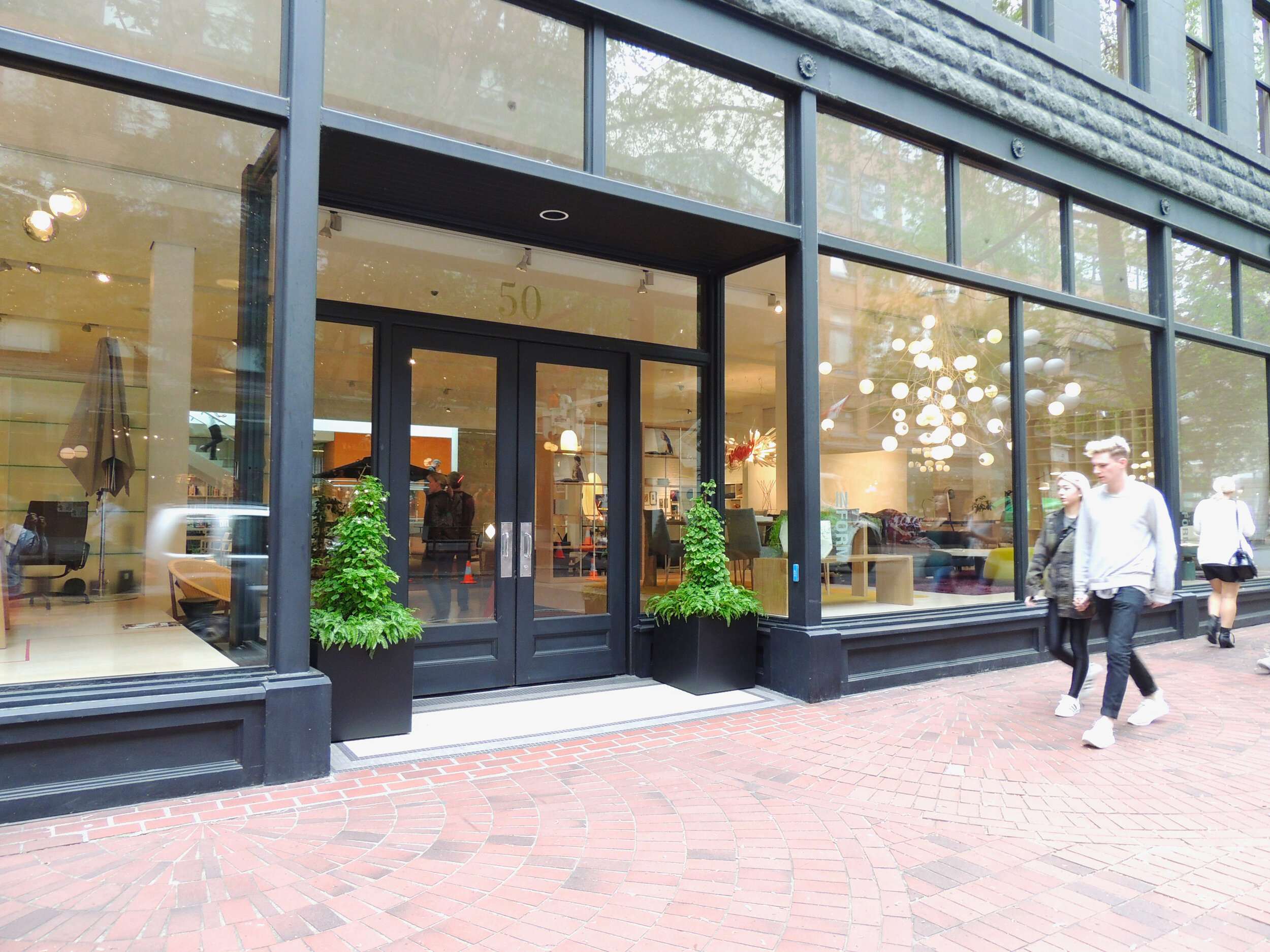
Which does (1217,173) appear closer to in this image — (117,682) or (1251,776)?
(1251,776)

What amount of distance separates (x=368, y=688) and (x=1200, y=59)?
40.2 feet

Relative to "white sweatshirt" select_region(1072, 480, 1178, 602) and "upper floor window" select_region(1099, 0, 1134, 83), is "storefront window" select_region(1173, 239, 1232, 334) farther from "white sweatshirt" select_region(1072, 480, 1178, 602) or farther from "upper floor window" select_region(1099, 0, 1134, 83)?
"white sweatshirt" select_region(1072, 480, 1178, 602)

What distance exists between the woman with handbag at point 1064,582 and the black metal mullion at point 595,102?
150 inches

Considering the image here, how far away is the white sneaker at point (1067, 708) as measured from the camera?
17.7ft

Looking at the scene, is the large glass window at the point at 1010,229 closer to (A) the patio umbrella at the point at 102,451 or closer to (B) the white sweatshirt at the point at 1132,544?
(B) the white sweatshirt at the point at 1132,544

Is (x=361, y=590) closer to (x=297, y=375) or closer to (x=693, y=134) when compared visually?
(x=297, y=375)

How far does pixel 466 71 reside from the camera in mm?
5176

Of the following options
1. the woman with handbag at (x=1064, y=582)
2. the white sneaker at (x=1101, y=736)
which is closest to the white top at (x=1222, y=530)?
the woman with handbag at (x=1064, y=582)

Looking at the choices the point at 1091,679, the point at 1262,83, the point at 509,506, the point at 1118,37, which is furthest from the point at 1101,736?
the point at 1262,83

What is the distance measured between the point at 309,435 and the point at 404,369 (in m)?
1.63

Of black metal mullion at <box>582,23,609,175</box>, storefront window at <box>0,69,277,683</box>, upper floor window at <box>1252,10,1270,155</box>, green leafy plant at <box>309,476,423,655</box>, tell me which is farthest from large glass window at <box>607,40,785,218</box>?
upper floor window at <box>1252,10,1270,155</box>

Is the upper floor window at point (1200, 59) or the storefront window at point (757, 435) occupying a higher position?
the upper floor window at point (1200, 59)

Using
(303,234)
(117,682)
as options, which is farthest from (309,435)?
(117,682)

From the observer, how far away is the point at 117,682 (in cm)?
383
